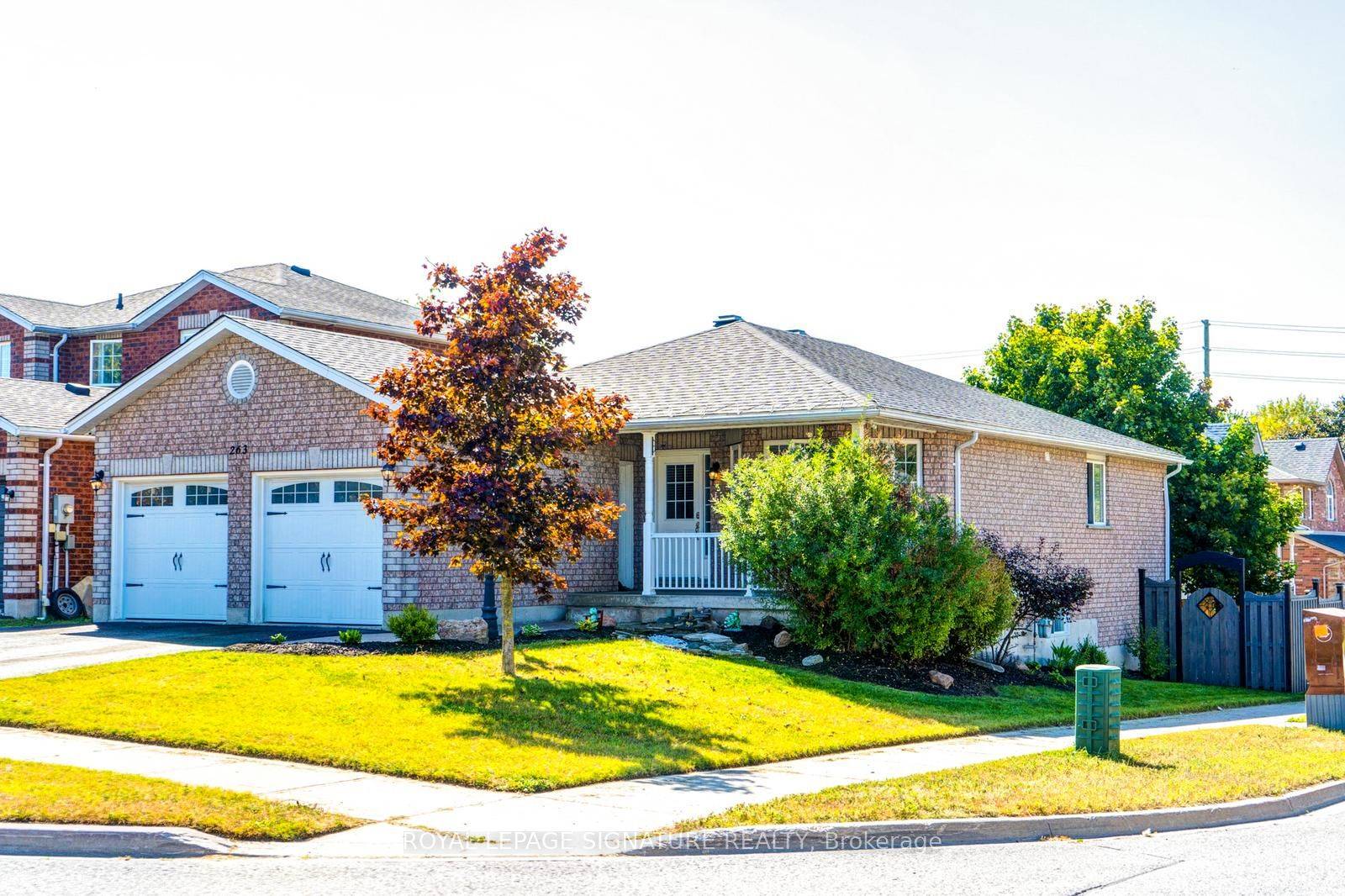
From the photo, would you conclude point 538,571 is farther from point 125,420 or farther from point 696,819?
point 125,420

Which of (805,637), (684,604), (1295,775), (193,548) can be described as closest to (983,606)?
(805,637)

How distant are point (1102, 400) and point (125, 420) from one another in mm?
23919

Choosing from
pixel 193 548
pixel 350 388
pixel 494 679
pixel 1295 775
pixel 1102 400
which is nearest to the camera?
pixel 1295 775

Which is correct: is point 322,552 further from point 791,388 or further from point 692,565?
point 791,388

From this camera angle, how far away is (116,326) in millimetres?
31969

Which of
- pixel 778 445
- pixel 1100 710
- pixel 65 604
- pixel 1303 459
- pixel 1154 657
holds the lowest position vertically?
pixel 1154 657

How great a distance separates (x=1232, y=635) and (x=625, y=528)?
1105cm

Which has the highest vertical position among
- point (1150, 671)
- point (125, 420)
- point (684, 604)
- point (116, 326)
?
point (116, 326)

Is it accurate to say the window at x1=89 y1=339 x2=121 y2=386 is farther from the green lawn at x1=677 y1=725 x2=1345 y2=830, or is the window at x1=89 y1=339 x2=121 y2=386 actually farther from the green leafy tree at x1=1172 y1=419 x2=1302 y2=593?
the green lawn at x1=677 y1=725 x2=1345 y2=830

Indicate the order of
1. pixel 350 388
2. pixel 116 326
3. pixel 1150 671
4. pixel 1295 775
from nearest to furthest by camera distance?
pixel 1295 775 → pixel 350 388 → pixel 1150 671 → pixel 116 326

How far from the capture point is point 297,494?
2111cm

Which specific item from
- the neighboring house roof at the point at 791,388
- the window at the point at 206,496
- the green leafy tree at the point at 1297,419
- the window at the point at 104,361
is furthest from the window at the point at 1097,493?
the green leafy tree at the point at 1297,419

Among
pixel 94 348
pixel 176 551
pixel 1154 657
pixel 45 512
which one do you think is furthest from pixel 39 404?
pixel 1154 657

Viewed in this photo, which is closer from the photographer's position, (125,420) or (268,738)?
(268,738)
